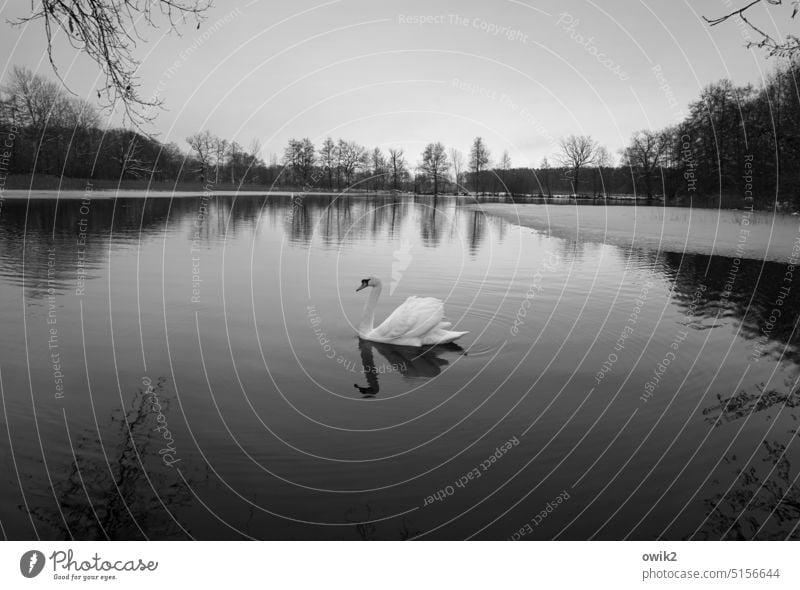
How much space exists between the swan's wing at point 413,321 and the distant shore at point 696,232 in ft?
79.1

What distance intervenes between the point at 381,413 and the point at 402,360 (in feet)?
8.94

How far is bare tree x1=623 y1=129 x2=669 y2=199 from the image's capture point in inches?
3527

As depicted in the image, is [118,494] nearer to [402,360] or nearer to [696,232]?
[402,360]

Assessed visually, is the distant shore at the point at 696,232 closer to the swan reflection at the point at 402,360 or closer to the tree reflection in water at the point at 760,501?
the swan reflection at the point at 402,360

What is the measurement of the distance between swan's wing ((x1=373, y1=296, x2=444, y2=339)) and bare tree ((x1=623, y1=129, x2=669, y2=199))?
86.5 meters

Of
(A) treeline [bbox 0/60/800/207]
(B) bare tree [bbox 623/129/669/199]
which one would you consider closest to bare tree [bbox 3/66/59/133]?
(A) treeline [bbox 0/60/800/207]

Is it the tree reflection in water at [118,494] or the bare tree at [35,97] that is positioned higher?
the bare tree at [35,97]

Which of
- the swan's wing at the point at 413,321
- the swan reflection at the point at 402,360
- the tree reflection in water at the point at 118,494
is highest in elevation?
the swan's wing at the point at 413,321

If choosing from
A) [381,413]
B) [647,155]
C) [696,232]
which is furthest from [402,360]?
[647,155]

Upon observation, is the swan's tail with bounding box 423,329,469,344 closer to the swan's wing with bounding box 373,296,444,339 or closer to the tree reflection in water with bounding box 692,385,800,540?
the swan's wing with bounding box 373,296,444,339

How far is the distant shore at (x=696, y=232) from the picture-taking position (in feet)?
104

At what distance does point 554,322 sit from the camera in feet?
45.4

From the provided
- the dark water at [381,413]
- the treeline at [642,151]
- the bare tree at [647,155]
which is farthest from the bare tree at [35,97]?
the bare tree at [647,155]
